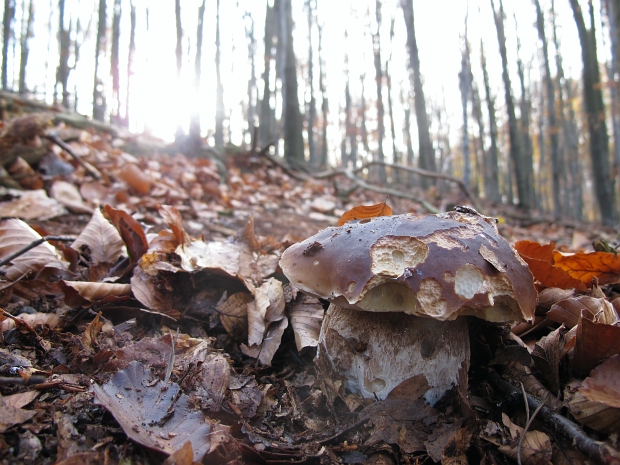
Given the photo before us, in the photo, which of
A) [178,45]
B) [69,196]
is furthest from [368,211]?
[178,45]

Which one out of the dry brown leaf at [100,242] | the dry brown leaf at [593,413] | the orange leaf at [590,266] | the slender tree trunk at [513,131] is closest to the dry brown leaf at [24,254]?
the dry brown leaf at [100,242]

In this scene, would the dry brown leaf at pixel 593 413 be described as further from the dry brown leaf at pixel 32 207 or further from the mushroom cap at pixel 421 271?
the dry brown leaf at pixel 32 207

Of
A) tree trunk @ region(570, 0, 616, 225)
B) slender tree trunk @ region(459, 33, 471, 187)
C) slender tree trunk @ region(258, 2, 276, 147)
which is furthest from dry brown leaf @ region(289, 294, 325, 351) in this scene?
slender tree trunk @ region(258, 2, 276, 147)

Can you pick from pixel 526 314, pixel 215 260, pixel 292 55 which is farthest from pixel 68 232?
pixel 292 55

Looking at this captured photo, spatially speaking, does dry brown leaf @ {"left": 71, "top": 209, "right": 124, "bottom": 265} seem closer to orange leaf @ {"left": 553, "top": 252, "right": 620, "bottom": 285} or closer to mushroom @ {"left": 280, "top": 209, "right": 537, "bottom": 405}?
mushroom @ {"left": 280, "top": 209, "right": 537, "bottom": 405}

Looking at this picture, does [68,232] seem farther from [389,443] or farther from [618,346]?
[618,346]

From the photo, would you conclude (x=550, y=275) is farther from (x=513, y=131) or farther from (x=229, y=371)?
(x=513, y=131)

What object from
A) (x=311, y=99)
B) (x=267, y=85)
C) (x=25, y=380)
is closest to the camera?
(x=25, y=380)
